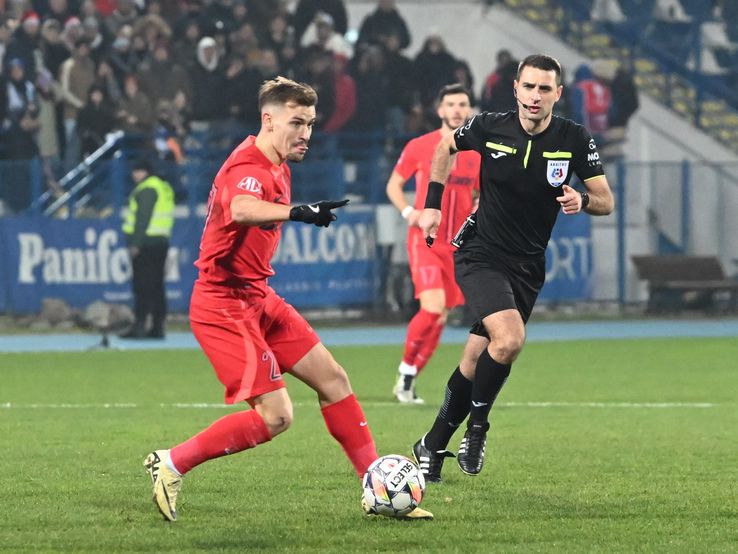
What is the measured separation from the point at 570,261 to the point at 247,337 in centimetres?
1647

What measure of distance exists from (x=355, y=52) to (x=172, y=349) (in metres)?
7.23

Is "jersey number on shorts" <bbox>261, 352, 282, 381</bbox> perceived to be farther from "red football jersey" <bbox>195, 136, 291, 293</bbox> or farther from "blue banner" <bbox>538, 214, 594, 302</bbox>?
"blue banner" <bbox>538, 214, 594, 302</bbox>

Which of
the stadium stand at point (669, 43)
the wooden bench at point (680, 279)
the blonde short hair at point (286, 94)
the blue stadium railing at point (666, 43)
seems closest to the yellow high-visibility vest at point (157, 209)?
the wooden bench at point (680, 279)

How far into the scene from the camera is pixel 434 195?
26.6ft

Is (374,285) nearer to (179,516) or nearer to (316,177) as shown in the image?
(316,177)

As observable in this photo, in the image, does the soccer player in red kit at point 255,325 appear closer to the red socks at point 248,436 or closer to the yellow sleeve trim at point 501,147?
the red socks at point 248,436

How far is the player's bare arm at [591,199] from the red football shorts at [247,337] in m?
1.41

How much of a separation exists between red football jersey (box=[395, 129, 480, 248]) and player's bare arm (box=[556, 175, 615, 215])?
15.6 ft

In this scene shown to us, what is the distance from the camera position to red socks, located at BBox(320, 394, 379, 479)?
714cm

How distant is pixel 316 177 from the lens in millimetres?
22203

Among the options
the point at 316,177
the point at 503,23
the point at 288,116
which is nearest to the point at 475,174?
the point at 288,116

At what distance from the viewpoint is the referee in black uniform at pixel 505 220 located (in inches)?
307

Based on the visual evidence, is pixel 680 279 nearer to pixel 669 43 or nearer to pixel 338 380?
pixel 669 43

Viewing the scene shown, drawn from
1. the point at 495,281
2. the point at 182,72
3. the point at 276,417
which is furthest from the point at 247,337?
the point at 182,72
